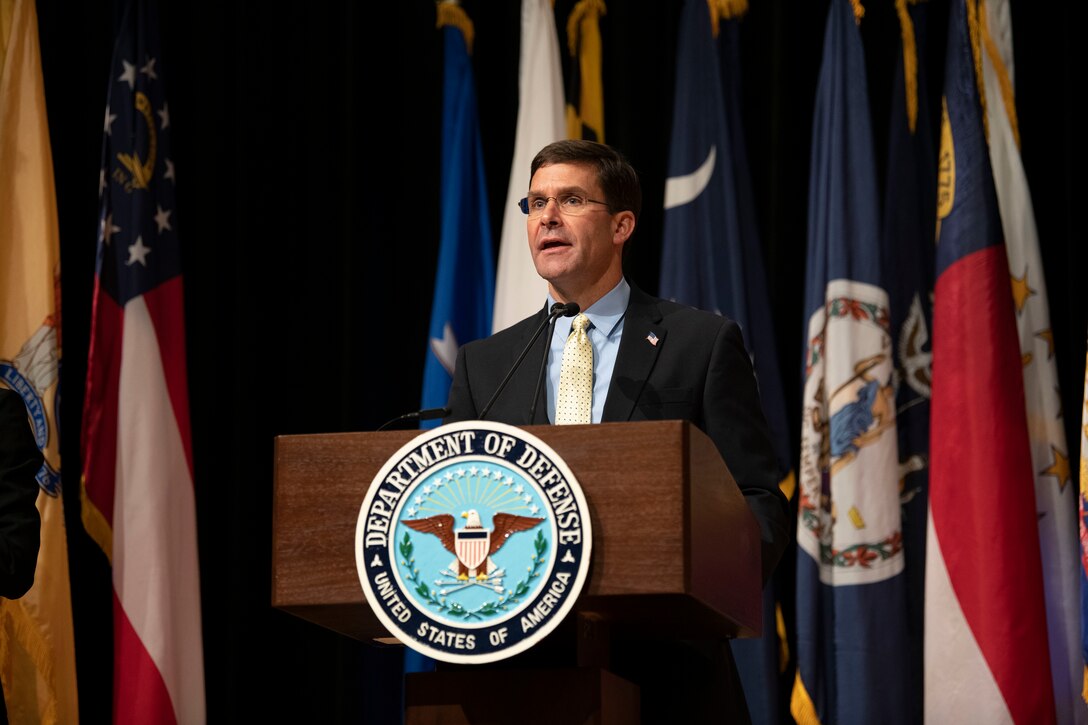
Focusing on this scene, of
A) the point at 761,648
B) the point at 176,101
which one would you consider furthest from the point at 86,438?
the point at 761,648

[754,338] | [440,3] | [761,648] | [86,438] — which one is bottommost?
[761,648]

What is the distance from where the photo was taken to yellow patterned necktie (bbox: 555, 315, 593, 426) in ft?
7.79

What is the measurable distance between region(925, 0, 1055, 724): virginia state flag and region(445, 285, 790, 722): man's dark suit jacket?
1.86 meters

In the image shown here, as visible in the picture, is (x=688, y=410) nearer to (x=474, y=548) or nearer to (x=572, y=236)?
(x=572, y=236)

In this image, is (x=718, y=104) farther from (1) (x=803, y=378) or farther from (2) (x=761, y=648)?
A: (2) (x=761, y=648)

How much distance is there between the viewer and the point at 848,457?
425 centimetres

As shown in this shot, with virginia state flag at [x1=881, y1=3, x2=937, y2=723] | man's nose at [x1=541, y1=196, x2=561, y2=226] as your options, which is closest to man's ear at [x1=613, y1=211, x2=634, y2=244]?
man's nose at [x1=541, y1=196, x2=561, y2=226]

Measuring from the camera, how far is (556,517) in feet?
5.69

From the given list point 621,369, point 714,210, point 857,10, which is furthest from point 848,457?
point 621,369

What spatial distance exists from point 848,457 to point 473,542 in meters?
2.70

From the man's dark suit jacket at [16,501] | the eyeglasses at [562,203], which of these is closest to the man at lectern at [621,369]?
the eyeglasses at [562,203]

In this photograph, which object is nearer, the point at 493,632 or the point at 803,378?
the point at 493,632

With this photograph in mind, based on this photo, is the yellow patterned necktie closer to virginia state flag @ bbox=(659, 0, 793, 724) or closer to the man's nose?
the man's nose

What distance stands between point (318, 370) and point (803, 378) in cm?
174
